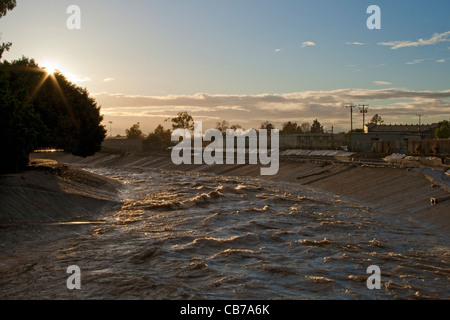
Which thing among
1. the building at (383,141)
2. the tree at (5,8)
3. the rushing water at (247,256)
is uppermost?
the tree at (5,8)

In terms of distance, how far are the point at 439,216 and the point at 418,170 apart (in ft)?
52.7

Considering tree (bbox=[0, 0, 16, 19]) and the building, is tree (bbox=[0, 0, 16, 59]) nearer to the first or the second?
tree (bbox=[0, 0, 16, 19])

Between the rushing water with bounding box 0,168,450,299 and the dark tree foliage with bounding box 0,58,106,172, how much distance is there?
8194 mm

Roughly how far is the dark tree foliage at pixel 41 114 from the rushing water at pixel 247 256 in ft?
26.9

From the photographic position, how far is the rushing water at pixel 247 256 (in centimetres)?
1562

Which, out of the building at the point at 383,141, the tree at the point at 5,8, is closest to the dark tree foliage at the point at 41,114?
the tree at the point at 5,8

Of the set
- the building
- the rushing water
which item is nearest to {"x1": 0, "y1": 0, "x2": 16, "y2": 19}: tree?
the rushing water

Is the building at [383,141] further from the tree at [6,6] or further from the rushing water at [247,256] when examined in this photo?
the tree at [6,6]

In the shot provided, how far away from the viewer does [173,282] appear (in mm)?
16516

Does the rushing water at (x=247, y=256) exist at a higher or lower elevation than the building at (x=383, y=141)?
lower

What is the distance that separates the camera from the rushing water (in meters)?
15.6

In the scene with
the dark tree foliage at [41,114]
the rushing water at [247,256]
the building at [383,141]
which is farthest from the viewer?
the building at [383,141]
